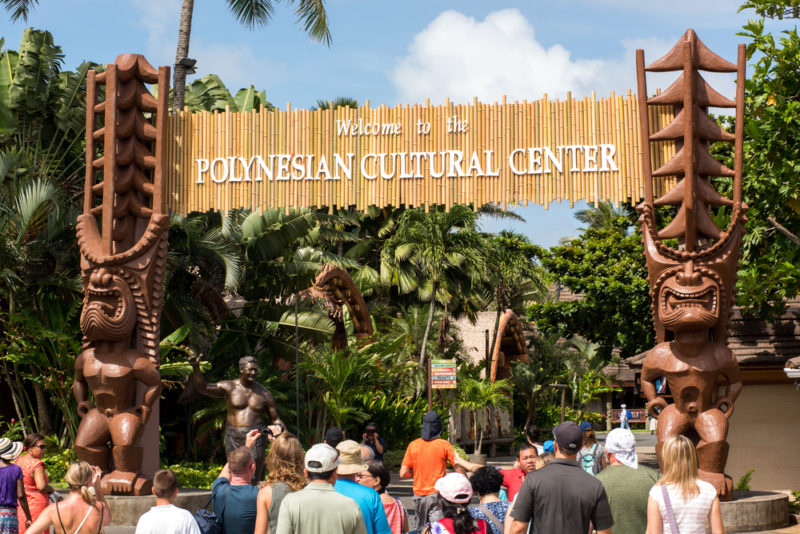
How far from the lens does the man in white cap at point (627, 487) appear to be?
227 inches

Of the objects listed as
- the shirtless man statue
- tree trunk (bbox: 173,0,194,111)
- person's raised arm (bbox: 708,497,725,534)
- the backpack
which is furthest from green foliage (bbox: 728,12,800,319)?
tree trunk (bbox: 173,0,194,111)

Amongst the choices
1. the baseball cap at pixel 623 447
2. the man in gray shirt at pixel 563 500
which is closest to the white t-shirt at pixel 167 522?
the man in gray shirt at pixel 563 500

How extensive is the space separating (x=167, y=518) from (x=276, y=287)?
A: 16928mm

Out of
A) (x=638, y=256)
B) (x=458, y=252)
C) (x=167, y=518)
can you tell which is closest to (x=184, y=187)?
(x=167, y=518)

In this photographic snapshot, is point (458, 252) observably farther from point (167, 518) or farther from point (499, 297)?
point (167, 518)

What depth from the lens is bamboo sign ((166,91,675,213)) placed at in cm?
1160

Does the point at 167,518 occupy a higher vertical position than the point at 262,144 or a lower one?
lower

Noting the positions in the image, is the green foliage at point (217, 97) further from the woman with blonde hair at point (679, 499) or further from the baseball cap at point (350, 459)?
the woman with blonde hair at point (679, 499)

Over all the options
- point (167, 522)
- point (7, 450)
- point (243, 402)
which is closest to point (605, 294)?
point (243, 402)

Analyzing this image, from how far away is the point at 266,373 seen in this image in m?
20.7

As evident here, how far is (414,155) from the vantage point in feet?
39.8

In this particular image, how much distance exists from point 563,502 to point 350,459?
1404 millimetres

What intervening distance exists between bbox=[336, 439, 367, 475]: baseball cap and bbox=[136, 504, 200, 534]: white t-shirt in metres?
0.98

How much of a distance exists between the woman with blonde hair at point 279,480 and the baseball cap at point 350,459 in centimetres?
33
